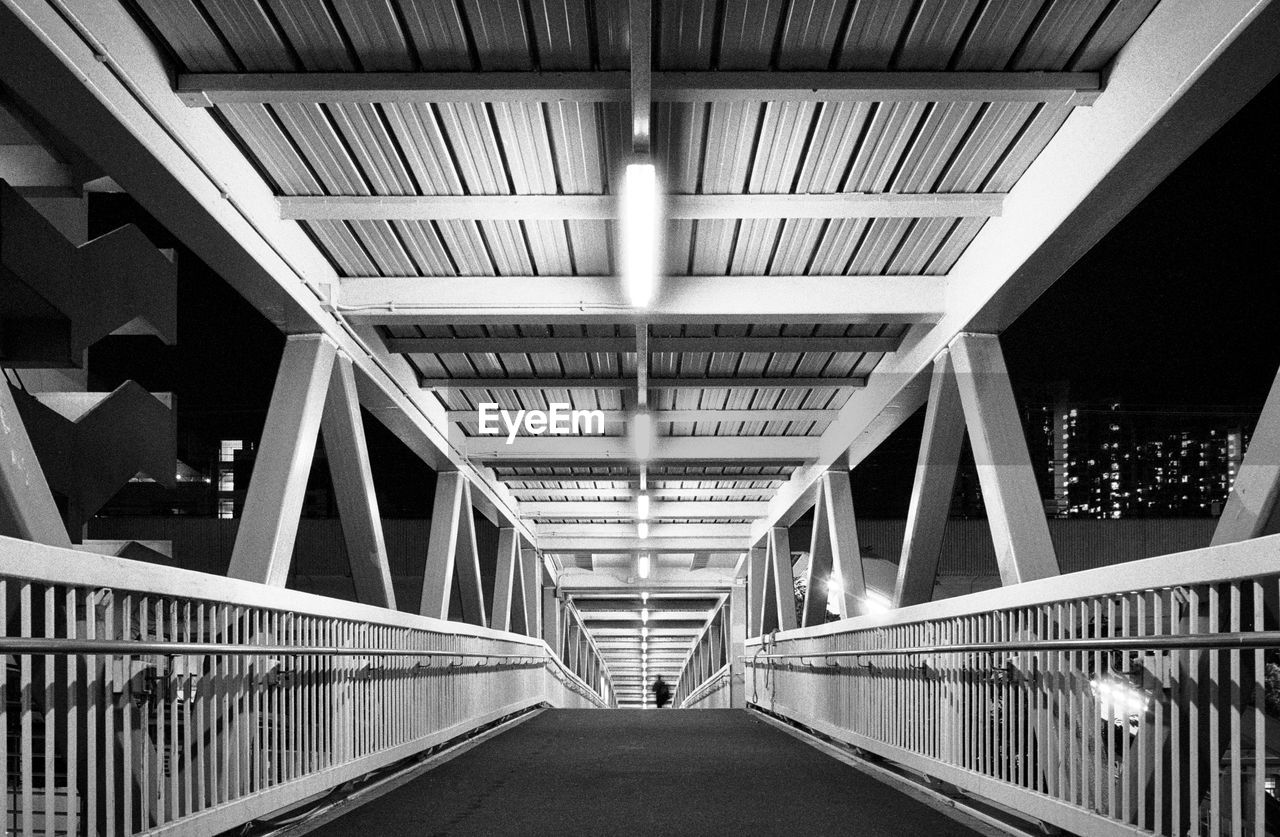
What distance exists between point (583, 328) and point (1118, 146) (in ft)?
20.9

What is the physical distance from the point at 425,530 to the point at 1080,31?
2288 cm

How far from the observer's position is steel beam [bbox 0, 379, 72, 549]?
483 centimetres

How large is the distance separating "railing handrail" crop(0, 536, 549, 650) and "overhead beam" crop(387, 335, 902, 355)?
4142 millimetres

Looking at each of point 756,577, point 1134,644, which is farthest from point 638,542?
point 1134,644

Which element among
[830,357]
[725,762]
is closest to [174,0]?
[725,762]

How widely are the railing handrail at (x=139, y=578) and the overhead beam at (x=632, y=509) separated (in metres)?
14.5

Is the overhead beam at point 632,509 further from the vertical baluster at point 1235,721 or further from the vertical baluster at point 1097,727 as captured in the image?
the vertical baluster at point 1235,721

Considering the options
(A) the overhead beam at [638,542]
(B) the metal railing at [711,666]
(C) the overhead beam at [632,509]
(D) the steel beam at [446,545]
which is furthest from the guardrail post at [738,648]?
(D) the steel beam at [446,545]

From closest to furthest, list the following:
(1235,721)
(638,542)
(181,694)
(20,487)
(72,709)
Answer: (1235,721) → (72,709) → (20,487) → (181,694) → (638,542)

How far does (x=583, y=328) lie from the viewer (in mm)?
11773

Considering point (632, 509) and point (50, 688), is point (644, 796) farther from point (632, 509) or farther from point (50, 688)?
point (632, 509)

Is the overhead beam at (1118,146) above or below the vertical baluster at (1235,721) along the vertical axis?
above

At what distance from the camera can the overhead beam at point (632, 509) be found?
2258 cm

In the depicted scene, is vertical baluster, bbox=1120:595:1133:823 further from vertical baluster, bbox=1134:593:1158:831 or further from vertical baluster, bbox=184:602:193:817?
vertical baluster, bbox=184:602:193:817
